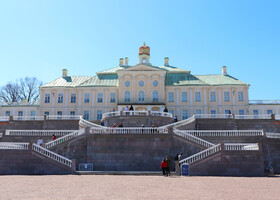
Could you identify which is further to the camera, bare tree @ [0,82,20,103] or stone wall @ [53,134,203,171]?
bare tree @ [0,82,20,103]

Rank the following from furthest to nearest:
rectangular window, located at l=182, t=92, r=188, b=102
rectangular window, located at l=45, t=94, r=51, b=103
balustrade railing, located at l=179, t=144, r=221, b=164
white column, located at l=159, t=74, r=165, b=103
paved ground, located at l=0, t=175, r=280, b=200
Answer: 1. rectangular window, located at l=45, t=94, r=51, b=103
2. rectangular window, located at l=182, t=92, r=188, b=102
3. white column, located at l=159, t=74, r=165, b=103
4. balustrade railing, located at l=179, t=144, r=221, b=164
5. paved ground, located at l=0, t=175, r=280, b=200

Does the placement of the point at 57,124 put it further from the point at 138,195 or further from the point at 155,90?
the point at 138,195

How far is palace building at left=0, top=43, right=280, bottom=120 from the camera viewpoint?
155 feet

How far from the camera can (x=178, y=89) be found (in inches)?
1896

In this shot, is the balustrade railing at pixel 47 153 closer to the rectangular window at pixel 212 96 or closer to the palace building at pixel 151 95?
the palace building at pixel 151 95

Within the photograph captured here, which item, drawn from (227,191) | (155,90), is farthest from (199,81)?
(227,191)

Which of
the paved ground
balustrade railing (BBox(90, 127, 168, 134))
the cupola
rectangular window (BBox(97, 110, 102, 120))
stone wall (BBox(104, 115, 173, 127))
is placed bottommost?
the paved ground

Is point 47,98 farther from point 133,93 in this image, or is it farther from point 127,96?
point 133,93

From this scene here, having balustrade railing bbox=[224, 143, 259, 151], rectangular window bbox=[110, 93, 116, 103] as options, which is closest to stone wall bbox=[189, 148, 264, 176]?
balustrade railing bbox=[224, 143, 259, 151]

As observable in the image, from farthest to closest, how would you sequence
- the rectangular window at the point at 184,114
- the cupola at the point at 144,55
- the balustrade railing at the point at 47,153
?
the cupola at the point at 144,55 < the rectangular window at the point at 184,114 < the balustrade railing at the point at 47,153

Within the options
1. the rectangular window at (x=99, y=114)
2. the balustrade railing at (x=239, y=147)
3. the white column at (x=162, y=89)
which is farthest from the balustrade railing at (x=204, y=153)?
the rectangular window at (x=99, y=114)

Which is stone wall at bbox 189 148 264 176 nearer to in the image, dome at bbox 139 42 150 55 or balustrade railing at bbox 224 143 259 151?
balustrade railing at bbox 224 143 259 151

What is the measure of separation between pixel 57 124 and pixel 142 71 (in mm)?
16371

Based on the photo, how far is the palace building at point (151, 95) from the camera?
47.3 metres
